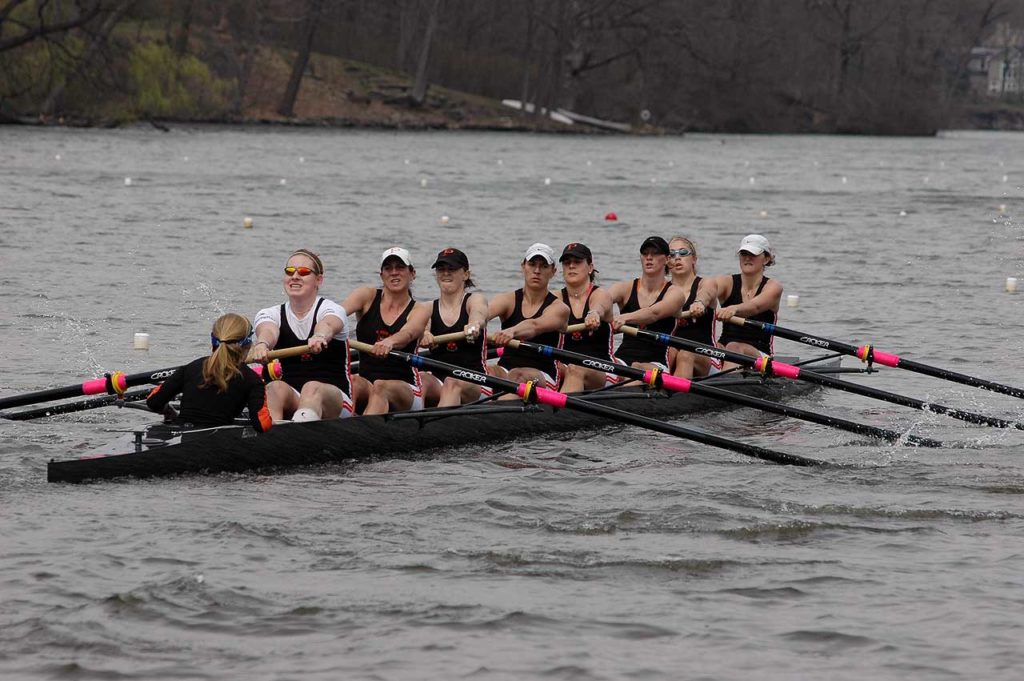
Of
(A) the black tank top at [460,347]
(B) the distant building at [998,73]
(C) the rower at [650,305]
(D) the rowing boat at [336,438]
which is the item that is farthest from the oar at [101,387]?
(B) the distant building at [998,73]

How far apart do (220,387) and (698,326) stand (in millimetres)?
5501

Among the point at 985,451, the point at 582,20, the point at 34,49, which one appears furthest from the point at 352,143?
the point at 985,451

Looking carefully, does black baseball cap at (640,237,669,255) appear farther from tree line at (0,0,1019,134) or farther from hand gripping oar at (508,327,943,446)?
tree line at (0,0,1019,134)

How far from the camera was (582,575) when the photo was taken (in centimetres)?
859

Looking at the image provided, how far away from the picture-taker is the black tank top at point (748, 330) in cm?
1459

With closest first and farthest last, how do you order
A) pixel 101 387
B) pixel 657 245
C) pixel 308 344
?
pixel 101 387
pixel 308 344
pixel 657 245

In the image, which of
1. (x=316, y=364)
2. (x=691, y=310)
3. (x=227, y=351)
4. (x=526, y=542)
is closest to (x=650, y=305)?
(x=691, y=310)

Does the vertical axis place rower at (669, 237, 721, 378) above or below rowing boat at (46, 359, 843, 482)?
above

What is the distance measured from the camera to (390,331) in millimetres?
11891

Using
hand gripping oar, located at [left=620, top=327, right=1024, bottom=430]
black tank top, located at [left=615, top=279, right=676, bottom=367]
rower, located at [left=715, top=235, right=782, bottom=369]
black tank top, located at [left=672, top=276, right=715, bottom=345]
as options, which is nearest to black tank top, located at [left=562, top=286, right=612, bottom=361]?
black tank top, located at [left=615, top=279, right=676, bottom=367]

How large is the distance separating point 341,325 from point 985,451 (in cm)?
521

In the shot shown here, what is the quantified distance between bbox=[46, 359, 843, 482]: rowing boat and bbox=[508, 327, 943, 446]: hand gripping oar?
476mm

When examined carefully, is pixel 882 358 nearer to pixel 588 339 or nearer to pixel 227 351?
pixel 588 339

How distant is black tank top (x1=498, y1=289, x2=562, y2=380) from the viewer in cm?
1279
